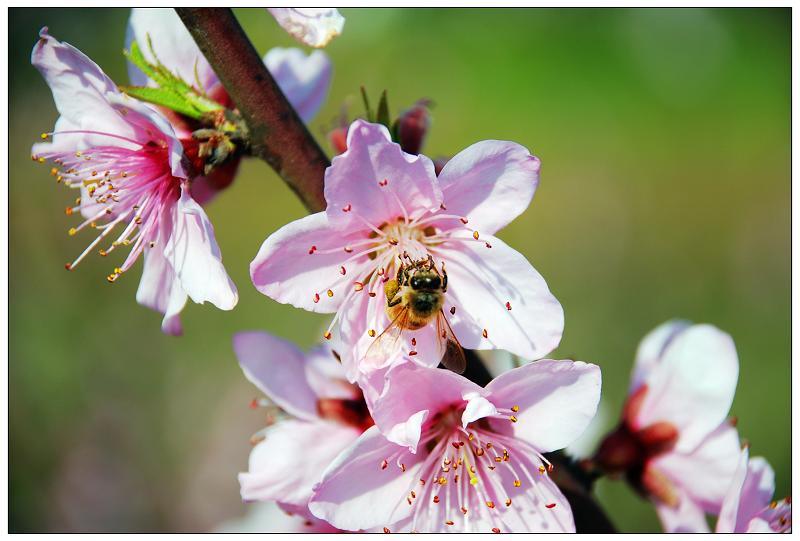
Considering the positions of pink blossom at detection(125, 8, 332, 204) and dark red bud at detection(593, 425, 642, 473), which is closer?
pink blossom at detection(125, 8, 332, 204)

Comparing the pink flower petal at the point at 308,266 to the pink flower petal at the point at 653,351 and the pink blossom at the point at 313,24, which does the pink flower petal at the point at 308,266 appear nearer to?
the pink blossom at the point at 313,24

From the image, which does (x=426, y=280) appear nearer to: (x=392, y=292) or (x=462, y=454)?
(x=392, y=292)

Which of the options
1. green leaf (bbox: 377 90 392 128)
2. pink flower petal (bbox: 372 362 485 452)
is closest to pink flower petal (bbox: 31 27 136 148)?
green leaf (bbox: 377 90 392 128)

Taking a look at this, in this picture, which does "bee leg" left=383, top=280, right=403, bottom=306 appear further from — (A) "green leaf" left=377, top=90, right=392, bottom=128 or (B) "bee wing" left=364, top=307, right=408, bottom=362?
(A) "green leaf" left=377, top=90, right=392, bottom=128

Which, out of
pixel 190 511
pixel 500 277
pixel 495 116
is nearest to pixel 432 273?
→ pixel 500 277

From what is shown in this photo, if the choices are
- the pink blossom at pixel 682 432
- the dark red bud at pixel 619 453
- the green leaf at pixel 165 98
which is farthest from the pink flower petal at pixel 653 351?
the green leaf at pixel 165 98
